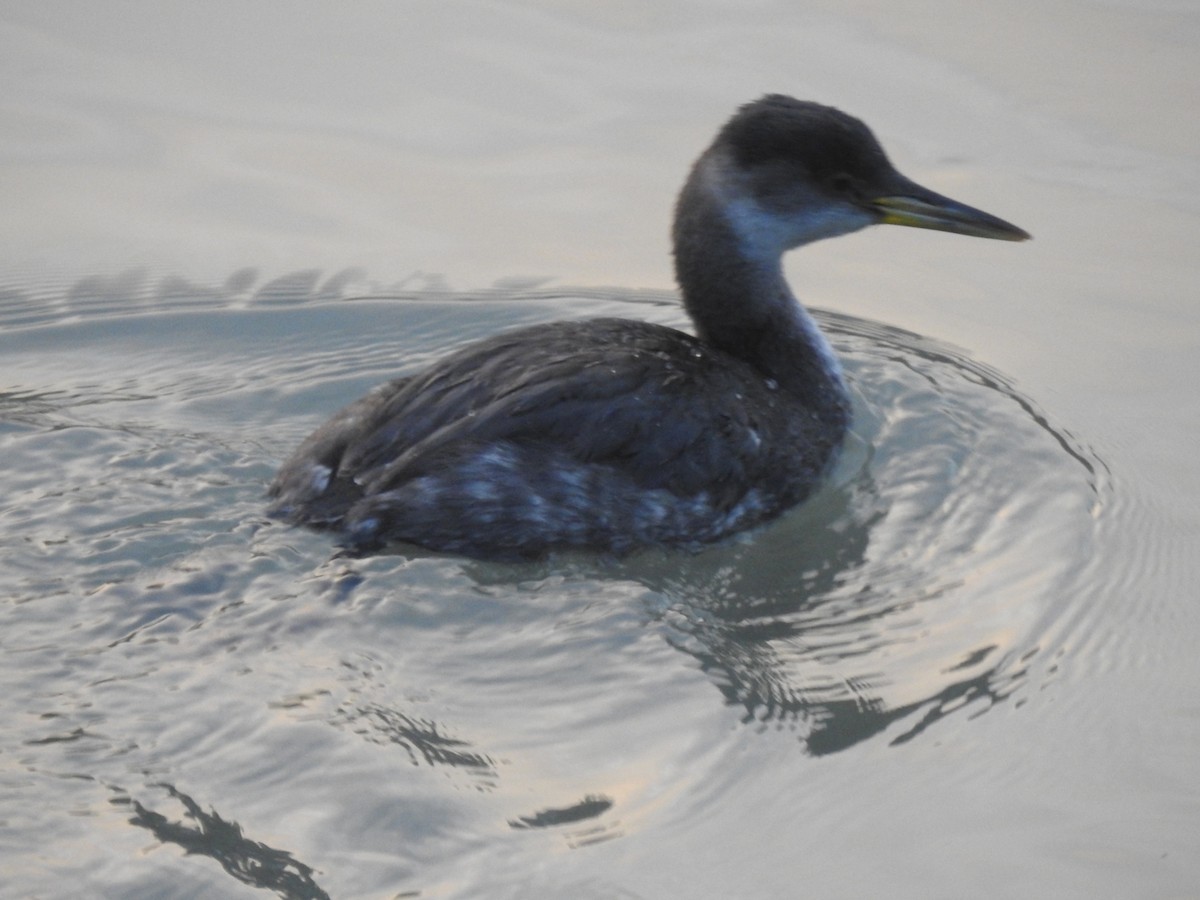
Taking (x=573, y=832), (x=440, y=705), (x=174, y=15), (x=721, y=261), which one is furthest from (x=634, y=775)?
(x=174, y=15)

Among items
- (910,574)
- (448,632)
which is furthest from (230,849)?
(910,574)

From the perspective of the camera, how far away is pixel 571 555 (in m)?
5.61

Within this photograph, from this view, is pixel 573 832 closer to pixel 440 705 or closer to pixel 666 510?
pixel 440 705

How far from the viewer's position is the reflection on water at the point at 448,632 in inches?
170

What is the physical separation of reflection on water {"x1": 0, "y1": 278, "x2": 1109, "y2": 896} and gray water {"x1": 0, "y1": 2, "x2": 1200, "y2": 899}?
0.06ft

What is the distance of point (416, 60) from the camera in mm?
9422

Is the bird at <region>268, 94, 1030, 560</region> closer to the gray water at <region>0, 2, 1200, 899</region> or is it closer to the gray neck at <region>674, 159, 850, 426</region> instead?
the gray neck at <region>674, 159, 850, 426</region>

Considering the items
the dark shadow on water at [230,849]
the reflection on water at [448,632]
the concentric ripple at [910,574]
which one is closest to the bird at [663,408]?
the reflection on water at [448,632]

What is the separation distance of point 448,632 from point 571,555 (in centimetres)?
64

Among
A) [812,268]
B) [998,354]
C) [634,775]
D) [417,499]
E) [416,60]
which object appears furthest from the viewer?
[416,60]

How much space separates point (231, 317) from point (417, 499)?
7.98 feet

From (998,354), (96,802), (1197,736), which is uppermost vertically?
(998,354)

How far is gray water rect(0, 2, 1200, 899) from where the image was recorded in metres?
4.25

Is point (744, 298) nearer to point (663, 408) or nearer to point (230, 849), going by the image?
point (663, 408)
